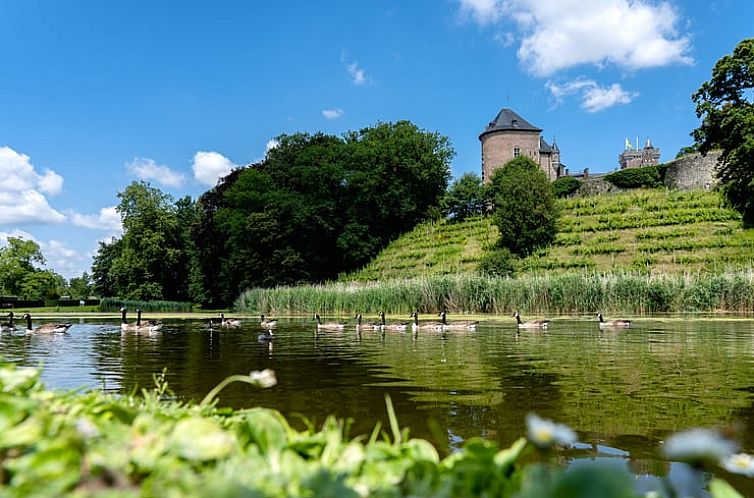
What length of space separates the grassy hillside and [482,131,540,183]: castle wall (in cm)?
1625

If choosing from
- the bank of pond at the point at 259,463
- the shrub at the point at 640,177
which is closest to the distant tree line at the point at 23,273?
the shrub at the point at 640,177

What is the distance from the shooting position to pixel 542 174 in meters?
48.6

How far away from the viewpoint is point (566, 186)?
72.2 metres

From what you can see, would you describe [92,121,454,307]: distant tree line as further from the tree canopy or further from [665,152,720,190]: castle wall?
[665,152,720,190]: castle wall

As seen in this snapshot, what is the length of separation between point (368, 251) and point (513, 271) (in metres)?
19.0

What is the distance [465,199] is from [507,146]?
45.8 feet

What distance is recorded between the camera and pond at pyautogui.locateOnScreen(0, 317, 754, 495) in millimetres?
5305

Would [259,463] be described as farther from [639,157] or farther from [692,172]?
[639,157]

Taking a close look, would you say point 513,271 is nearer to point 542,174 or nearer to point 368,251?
point 542,174

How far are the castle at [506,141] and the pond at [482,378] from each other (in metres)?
59.7

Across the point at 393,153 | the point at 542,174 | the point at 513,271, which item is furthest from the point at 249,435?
the point at 393,153

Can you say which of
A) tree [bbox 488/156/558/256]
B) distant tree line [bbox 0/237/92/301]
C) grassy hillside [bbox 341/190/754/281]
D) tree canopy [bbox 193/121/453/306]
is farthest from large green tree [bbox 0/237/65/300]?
tree [bbox 488/156/558/256]

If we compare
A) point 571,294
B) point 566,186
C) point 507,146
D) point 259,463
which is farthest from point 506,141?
point 259,463

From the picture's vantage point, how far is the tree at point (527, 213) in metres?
46.8
